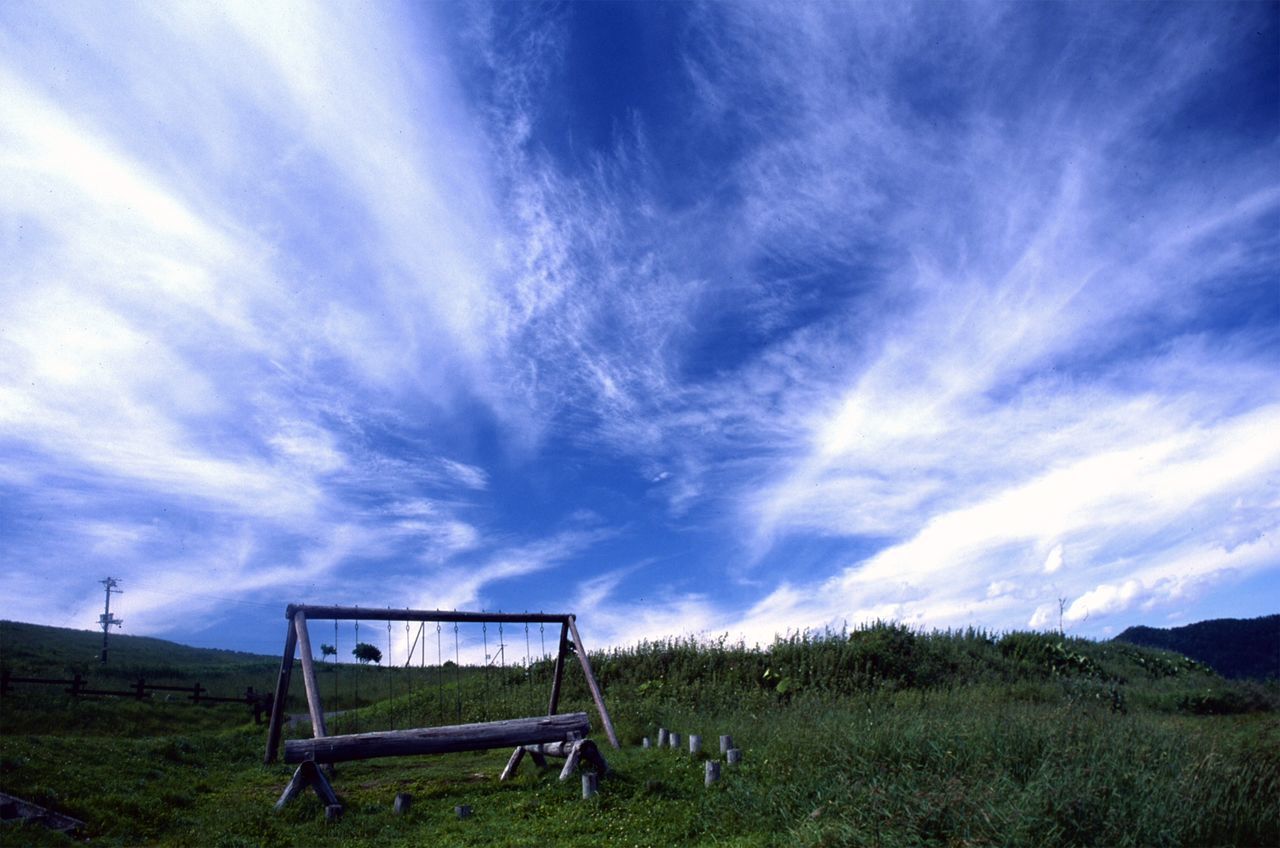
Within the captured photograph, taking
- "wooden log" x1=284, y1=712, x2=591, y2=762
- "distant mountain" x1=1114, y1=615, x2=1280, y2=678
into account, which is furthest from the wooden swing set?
"distant mountain" x1=1114, y1=615, x2=1280, y2=678

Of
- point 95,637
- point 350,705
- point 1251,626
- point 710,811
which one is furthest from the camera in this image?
point 95,637

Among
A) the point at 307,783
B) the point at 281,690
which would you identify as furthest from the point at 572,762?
the point at 281,690

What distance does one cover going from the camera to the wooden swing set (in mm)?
10688

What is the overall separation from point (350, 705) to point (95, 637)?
4593 cm

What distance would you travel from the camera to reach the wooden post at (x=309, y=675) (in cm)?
1097

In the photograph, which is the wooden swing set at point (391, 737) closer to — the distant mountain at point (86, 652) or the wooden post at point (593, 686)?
the wooden post at point (593, 686)

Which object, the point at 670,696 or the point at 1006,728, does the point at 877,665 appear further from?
the point at 1006,728

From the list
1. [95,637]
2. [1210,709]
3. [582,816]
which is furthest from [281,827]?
[95,637]

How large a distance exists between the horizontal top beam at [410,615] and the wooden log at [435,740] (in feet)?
6.45

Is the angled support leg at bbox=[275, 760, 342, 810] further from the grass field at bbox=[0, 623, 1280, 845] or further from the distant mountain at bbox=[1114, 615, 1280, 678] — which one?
the distant mountain at bbox=[1114, 615, 1280, 678]

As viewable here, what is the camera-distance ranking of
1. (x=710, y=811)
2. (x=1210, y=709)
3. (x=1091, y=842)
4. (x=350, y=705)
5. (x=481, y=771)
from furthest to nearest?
(x=350, y=705)
(x=1210, y=709)
(x=481, y=771)
(x=710, y=811)
(x=1091, y=842)

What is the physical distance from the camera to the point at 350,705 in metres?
32.7

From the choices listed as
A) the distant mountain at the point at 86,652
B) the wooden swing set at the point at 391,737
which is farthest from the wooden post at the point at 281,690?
the distant mountain at the point at 86,652

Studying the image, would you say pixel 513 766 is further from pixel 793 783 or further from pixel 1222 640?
pixel 1222 640
